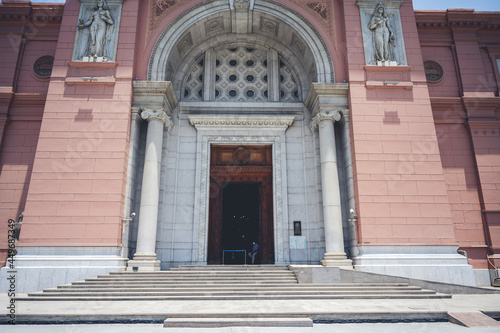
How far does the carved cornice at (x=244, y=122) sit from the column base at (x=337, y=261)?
5.51 metres

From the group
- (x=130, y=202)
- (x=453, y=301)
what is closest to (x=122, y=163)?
(x=130, y=202)

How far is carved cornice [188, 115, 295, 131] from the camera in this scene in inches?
551

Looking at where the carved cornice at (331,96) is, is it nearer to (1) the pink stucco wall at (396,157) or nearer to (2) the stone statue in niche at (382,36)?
(1) the pink stucco wall at (396,157)

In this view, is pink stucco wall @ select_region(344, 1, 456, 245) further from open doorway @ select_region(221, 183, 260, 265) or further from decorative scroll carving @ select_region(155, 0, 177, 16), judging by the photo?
decorative scroll carving @ select_region(155, 0, 177, 16)

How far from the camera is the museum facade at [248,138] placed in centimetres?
1091

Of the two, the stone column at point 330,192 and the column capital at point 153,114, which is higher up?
the column capital at point 153,114

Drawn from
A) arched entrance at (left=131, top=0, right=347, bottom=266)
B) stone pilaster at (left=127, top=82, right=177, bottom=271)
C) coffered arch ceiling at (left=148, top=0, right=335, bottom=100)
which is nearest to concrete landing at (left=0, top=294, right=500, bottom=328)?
stone pilaster at (left=127, top=82, right=177, bottom=271)

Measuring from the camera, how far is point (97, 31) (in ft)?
41.0

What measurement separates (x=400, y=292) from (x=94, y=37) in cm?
1287

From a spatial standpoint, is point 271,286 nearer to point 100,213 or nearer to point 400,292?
point 400,292

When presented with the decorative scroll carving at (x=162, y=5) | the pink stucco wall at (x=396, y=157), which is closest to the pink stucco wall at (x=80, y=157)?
the decorative scroll carving at (x=162, y=5)

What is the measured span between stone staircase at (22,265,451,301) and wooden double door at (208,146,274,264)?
10.6 ft

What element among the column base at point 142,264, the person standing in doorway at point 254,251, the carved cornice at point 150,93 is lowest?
the column base at point 142,264

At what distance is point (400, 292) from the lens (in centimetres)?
802
